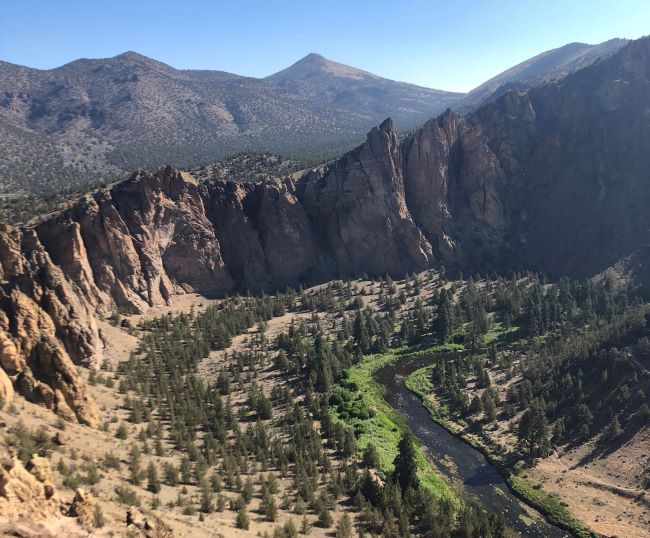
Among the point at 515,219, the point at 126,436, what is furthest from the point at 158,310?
the point at 515,219

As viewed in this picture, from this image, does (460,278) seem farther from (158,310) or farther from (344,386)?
(158,310)

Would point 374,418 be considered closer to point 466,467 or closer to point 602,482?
point 466,467

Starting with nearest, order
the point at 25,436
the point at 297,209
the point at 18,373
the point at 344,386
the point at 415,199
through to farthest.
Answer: the point at 25,436 → the point at 18,373 → the point at 344,386 → the point at 297,209 → the point at 415,199

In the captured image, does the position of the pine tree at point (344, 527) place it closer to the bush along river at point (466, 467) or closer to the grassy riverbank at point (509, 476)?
the bush along river at point (466, 467)

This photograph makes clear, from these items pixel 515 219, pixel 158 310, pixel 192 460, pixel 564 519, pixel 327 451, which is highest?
pixel 515 219

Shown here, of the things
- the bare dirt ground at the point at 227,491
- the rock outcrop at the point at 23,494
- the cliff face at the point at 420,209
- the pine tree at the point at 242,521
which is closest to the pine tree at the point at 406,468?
the bare dirt ground at the point at 227,491

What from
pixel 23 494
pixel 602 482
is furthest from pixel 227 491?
pixel 602 482
